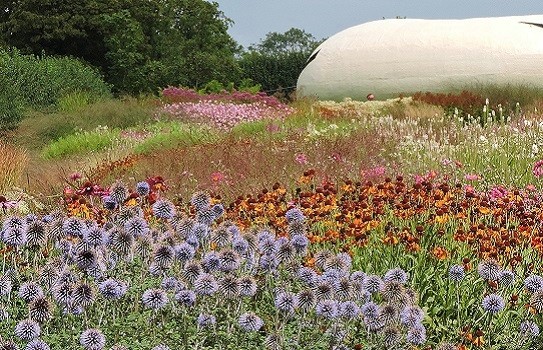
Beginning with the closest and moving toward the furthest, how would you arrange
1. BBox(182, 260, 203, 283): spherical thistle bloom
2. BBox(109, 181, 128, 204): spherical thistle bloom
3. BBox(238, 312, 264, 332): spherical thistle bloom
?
BBox(238, 312, 264, 332): spherical thistle bloom → BBox(182, 260, 203, 283): spherical thistle bloom → BBox(109, 181, 128, 204): spherical thistle bloom

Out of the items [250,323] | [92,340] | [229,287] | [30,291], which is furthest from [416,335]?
[30,291]

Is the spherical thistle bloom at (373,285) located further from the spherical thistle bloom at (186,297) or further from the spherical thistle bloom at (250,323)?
the spherical thistle bloom at (186,297)

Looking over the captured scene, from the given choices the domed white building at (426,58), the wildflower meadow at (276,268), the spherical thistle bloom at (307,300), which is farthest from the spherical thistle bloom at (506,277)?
the domed white building at (426,58)

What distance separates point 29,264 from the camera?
463 cm

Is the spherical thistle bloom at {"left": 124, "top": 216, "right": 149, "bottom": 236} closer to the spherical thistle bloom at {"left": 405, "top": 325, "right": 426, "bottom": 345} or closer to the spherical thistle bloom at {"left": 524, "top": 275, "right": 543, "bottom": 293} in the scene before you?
the spherical thistle bloom at {"left": 405, "top": 325, "right": 426, "bottom": 345}

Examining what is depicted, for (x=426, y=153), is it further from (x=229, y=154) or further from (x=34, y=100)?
(x=34, y=100)

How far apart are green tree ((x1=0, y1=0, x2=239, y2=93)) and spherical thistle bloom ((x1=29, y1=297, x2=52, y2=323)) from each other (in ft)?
98.2

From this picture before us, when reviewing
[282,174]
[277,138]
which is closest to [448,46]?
[277,138]

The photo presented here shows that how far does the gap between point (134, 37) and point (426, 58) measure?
13.6 m

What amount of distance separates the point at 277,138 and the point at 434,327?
841 cm

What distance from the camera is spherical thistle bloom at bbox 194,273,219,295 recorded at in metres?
3.65

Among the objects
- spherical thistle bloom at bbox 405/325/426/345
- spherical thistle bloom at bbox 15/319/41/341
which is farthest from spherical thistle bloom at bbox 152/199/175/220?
spherical thistle bloom at bbox 405/325/426/345

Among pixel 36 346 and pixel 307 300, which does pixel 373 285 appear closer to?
pixel 307 300

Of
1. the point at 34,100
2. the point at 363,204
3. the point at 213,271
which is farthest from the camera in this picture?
the point at 34,100
